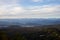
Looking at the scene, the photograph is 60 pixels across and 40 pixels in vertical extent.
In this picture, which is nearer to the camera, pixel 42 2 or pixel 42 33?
pixel 42 33

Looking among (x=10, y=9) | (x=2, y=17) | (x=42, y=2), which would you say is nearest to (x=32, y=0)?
(x=42, y=2)

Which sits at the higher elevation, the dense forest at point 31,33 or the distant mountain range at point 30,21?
the distant mountain range at point 30,21

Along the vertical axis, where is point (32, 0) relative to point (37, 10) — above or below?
above

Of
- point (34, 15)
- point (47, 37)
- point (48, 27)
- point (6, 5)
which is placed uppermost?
point (6, 5)

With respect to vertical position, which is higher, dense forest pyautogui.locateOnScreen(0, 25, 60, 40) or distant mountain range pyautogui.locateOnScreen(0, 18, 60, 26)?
distant mountain range pyautogui.locateOnScreen(0, 18, 60, 26)

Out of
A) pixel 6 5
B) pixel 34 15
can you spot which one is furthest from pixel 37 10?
pixel 6 5

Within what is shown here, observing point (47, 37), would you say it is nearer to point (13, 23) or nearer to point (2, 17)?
point (13, 23)

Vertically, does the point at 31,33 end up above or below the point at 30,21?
below
